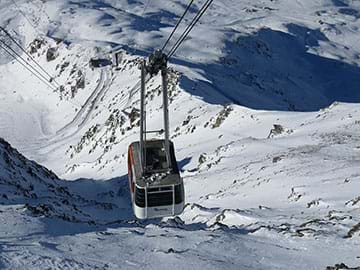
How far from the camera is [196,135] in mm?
63844

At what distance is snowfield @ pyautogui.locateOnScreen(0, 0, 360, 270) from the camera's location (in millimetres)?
21188

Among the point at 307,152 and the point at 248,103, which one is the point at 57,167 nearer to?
the point at 248,103

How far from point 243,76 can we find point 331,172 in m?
69.8

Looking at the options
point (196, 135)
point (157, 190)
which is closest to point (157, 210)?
point (157, 190)

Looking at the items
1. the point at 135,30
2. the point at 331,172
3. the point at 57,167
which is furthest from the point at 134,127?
the point at 135,30

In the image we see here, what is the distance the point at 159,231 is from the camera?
950 inches

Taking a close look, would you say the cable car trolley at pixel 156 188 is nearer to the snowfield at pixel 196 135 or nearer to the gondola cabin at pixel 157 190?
the gondola cabin at pixel 157 190

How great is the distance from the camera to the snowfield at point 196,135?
2119cm

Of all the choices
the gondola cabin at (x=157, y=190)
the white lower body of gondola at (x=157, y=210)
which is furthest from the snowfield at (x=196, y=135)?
the gondola cabin at (x=157, y=190)

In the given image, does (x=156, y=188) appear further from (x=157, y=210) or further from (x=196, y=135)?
(x=196, y=135)

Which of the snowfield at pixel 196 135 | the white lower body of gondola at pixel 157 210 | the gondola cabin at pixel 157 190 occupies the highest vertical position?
the gondola cabin at pixel 157 190

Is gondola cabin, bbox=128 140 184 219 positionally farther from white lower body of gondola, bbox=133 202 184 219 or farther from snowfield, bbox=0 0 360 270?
snowfield, bbox=0 0 360 270

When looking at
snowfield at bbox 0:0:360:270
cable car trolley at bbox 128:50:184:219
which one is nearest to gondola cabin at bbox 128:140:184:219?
cable car trolley at bbox 128:50:184:219

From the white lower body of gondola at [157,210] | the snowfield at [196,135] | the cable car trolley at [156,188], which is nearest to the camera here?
the snowfield at [196,135]
